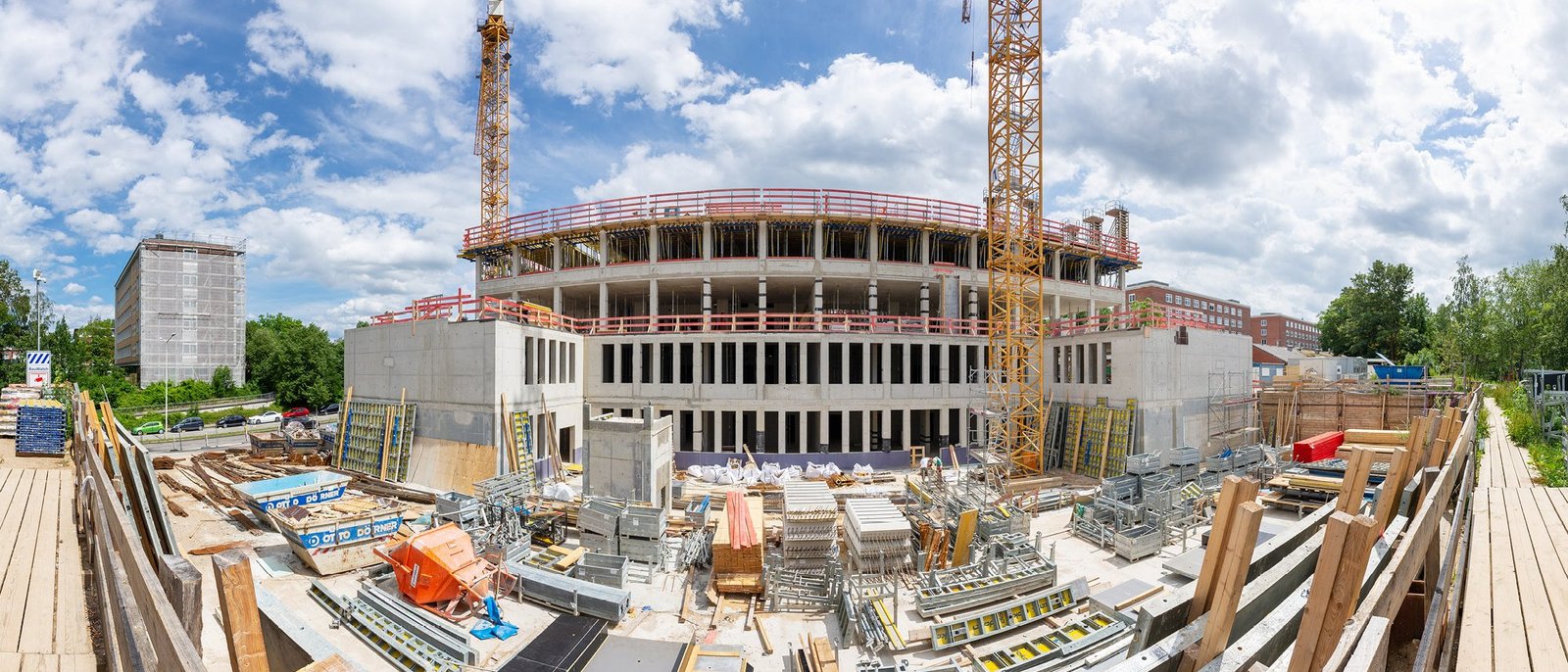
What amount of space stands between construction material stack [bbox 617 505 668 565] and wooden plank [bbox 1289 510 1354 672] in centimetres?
1346

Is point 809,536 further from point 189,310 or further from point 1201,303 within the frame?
point 1201,303

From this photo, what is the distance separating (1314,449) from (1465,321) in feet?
132

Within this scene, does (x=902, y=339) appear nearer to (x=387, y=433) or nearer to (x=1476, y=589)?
(x=387, y=433)

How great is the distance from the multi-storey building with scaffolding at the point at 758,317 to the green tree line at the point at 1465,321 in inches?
814

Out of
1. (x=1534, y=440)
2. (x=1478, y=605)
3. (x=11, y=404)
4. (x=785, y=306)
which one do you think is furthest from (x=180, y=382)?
(x=1534, y=440)

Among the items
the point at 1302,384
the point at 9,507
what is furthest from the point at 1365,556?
the point at 1302,384

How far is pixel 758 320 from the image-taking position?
29.5m

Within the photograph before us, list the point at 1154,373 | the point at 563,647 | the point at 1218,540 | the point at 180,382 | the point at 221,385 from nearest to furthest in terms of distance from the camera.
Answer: the point at 1218,540 → the point at 563,647 → the point at 1154,373 → the point at 221,385 → the point at 180,382

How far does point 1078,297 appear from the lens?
40000 mm

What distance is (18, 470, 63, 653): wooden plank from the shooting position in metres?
3.92

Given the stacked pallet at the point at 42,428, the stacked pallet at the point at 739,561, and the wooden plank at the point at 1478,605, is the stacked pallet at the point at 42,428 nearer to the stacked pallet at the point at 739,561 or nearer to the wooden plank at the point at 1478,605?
the stacked pallet at the point at 739,561

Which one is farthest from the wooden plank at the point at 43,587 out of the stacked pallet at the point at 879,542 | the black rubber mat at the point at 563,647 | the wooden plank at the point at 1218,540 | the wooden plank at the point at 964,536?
the wooden plank at the point at 964,536

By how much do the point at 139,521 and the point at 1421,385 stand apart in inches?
1834

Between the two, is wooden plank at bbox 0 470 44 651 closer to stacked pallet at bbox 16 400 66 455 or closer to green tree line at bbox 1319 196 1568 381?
stacked pallet at bbox 16 400 66 455
